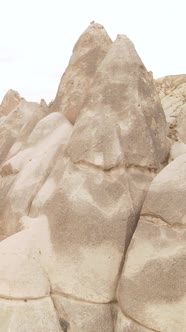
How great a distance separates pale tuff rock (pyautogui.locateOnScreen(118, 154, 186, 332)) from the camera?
16.0 ft

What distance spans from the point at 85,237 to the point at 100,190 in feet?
1.94

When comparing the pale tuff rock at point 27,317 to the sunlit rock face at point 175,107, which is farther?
the sunlit rock face at point 175,107

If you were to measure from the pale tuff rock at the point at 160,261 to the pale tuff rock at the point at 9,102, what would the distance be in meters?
8.05

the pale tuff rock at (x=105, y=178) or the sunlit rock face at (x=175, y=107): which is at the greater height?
the pale tuff rock at (x=105, y=178)

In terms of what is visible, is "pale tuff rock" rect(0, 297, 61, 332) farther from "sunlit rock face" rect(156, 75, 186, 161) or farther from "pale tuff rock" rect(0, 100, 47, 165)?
"pale tuff rock" rect(0, 100, 47, 165)

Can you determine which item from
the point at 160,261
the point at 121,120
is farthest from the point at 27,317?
the point at 121,120

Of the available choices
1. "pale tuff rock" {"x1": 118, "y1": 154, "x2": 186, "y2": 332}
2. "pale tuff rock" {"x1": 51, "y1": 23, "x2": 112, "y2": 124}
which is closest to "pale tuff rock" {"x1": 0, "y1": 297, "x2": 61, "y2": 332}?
"pale tuff rock" {"x1": 118, "y1": 154, "x2": 186, "y2": 332}

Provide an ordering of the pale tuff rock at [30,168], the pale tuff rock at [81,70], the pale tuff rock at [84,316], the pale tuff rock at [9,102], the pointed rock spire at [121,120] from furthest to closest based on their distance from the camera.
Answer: the pale tuff rock at [9,102] < the pale tuff rock at [81,70] < the pale tuff rock at [30,168] < the pointed rock spire at [121,120] < the pale tuff rock at [84,316]

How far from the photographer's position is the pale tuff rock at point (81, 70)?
314 inches

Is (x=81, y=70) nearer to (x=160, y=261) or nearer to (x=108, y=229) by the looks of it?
(x=108, y=229)

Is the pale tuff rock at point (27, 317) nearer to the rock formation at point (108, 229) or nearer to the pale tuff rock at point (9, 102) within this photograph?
the rock formation at point (108, 229)

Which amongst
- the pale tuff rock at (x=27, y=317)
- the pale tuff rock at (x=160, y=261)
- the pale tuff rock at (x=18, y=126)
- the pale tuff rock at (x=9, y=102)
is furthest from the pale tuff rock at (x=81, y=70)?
the pale tuff rock at (x=9, y=102)

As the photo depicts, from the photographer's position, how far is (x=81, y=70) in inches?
323

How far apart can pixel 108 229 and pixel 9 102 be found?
808cm
